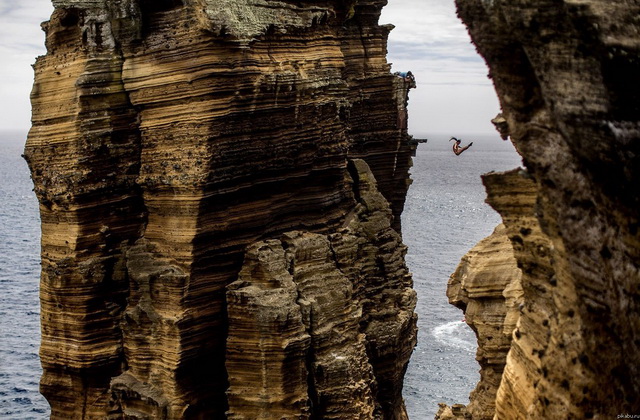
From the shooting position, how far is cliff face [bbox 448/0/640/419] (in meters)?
10.6

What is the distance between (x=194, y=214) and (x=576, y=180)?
48.7 feet

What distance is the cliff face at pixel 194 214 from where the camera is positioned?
24641 mm

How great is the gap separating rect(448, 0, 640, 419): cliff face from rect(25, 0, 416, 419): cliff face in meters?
11.9

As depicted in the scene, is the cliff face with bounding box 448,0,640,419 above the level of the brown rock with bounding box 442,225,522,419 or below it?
above

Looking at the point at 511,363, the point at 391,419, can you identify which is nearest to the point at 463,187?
the point at 391,419

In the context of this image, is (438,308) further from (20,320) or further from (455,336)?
(20,320)

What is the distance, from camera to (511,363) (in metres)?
14.8

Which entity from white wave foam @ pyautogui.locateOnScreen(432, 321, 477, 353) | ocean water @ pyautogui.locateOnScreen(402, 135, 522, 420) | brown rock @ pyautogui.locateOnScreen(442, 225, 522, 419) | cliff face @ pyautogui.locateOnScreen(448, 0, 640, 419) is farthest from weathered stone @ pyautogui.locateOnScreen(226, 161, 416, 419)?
white wave foam @ pyautogui.locateOnScreen(432, 321, 477, 353)

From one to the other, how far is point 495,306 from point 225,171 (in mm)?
8310

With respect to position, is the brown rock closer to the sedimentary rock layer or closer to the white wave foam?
the sedimentary rock layer

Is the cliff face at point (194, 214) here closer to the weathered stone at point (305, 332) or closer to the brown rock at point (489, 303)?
the weathered stone at point (305, 332)

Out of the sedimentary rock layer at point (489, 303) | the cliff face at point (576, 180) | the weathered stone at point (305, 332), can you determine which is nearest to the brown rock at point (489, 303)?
the sedimentary rock layer at point (489, 303)

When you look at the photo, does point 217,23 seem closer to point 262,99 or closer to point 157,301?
point 262,99

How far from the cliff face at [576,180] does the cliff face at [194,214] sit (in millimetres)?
11906
